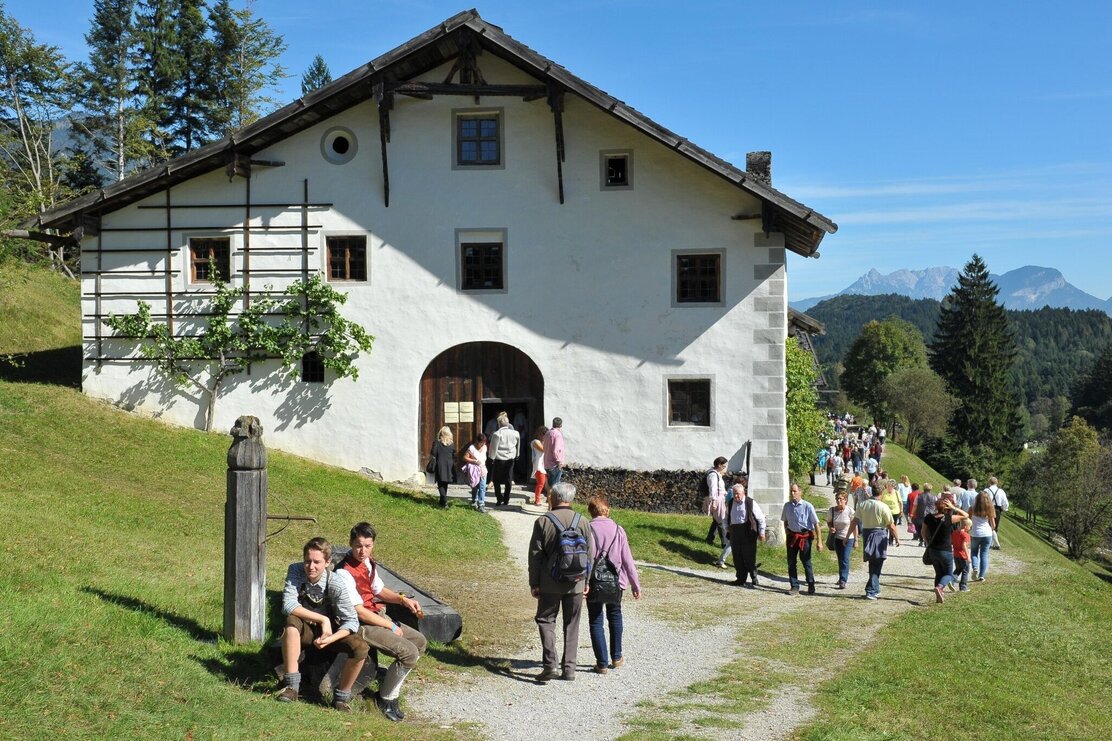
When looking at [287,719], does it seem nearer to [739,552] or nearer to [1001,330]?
[739,552]

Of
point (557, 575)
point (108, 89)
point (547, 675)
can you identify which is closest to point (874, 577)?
point (547, 675)

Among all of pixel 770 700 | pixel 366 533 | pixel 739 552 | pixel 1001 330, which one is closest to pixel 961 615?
pixel 739 552

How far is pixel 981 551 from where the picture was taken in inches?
727

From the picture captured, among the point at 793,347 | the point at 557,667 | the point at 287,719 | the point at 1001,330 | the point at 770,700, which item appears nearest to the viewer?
the point at 287,719

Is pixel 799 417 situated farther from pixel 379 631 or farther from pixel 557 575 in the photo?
pixel 379 631

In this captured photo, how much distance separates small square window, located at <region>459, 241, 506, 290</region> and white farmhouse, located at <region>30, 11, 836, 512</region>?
48mm

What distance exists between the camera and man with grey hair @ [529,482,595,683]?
9.94 metres

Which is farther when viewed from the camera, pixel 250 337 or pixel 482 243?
pixel 482 243

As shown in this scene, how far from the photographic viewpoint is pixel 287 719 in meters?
7.92

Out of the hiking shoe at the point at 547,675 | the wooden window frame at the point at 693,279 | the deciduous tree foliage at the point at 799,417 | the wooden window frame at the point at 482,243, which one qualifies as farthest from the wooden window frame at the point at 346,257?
the deciduous tree foliage at the point at 799,417

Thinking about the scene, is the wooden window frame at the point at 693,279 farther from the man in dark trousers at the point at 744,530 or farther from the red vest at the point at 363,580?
the red vest at the point at 363,580

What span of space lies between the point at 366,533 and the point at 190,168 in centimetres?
1525

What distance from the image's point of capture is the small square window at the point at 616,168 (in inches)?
869

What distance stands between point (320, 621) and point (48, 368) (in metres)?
19.5
